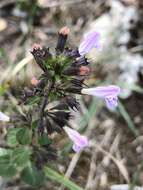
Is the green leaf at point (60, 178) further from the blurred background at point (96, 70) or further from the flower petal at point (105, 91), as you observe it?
the flower petal at point (105, 91)

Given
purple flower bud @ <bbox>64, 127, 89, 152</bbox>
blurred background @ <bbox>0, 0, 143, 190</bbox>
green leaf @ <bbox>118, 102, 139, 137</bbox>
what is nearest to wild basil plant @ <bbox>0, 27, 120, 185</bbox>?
purple flower bud @ <bbox>64, 127, 89, 152</bbox>

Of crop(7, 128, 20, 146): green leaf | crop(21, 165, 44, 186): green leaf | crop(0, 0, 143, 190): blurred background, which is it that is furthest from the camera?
crop(0, 0, 143, 190): blurred background

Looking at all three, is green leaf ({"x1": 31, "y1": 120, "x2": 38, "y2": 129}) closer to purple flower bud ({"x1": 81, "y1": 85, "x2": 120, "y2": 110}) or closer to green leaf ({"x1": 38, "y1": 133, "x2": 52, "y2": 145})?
green leaf ({"x1": 38, "y1": 133, "x2": 52, "y2": 145})

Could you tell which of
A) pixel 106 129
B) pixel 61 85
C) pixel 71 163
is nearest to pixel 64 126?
pixel 61 85

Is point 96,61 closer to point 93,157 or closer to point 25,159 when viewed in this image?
point 93,157

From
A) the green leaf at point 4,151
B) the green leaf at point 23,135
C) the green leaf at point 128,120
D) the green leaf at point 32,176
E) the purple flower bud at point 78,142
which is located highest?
the green leaf at point 128,120

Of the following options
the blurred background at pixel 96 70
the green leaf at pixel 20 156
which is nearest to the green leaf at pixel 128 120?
the blurred background at pixel 96 70

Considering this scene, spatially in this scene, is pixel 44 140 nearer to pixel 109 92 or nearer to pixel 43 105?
pixel 43 105
